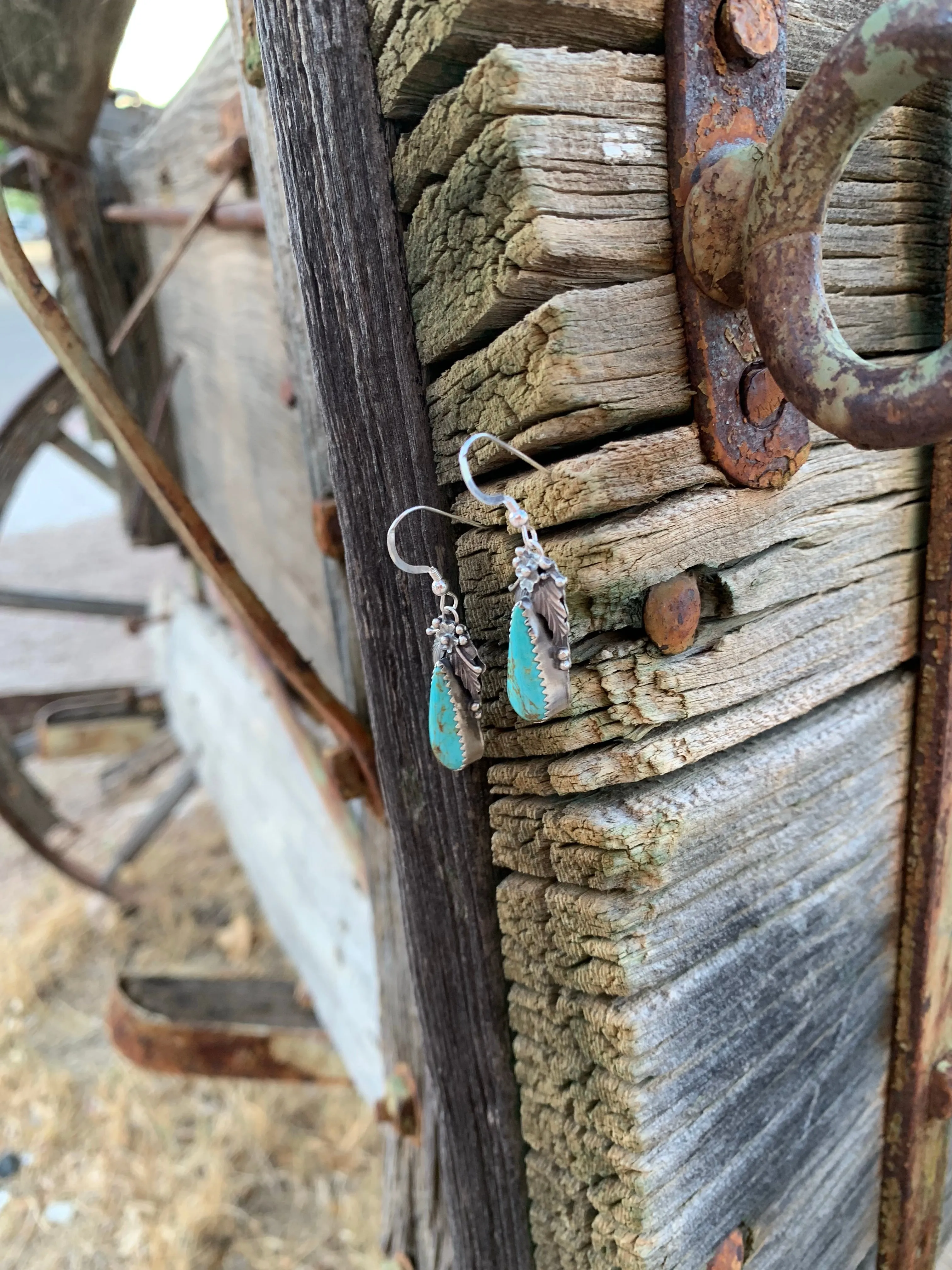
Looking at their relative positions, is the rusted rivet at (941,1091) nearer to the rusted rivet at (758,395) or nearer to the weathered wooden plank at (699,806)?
the weathered wooden plank at (699,806)

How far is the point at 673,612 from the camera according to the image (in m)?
0.60

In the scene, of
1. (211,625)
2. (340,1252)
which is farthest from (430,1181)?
(211,625)

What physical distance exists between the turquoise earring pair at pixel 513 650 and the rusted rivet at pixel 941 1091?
63 cm

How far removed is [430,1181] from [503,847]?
26.8 inches

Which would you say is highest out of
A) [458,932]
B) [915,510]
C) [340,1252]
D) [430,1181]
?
[915,510]

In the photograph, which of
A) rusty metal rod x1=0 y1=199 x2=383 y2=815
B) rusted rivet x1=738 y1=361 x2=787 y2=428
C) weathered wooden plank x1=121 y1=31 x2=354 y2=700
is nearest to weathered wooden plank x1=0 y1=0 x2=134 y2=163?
weathered wooden plank x1=121 y1=31 x2=354 y2=700

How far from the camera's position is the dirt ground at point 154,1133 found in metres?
2.16

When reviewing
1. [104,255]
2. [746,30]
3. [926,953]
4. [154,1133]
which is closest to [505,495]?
[746,30]

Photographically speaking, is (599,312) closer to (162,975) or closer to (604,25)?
(604,25)

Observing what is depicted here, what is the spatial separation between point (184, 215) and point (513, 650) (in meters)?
1.32

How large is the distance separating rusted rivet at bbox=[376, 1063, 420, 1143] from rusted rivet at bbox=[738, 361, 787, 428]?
982 millimetres

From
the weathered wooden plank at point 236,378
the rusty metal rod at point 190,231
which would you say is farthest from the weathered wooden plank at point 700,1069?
the rusty metal rod at point 190,231

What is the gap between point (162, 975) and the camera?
176 centimetres

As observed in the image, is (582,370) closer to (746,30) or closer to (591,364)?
(591,364)
